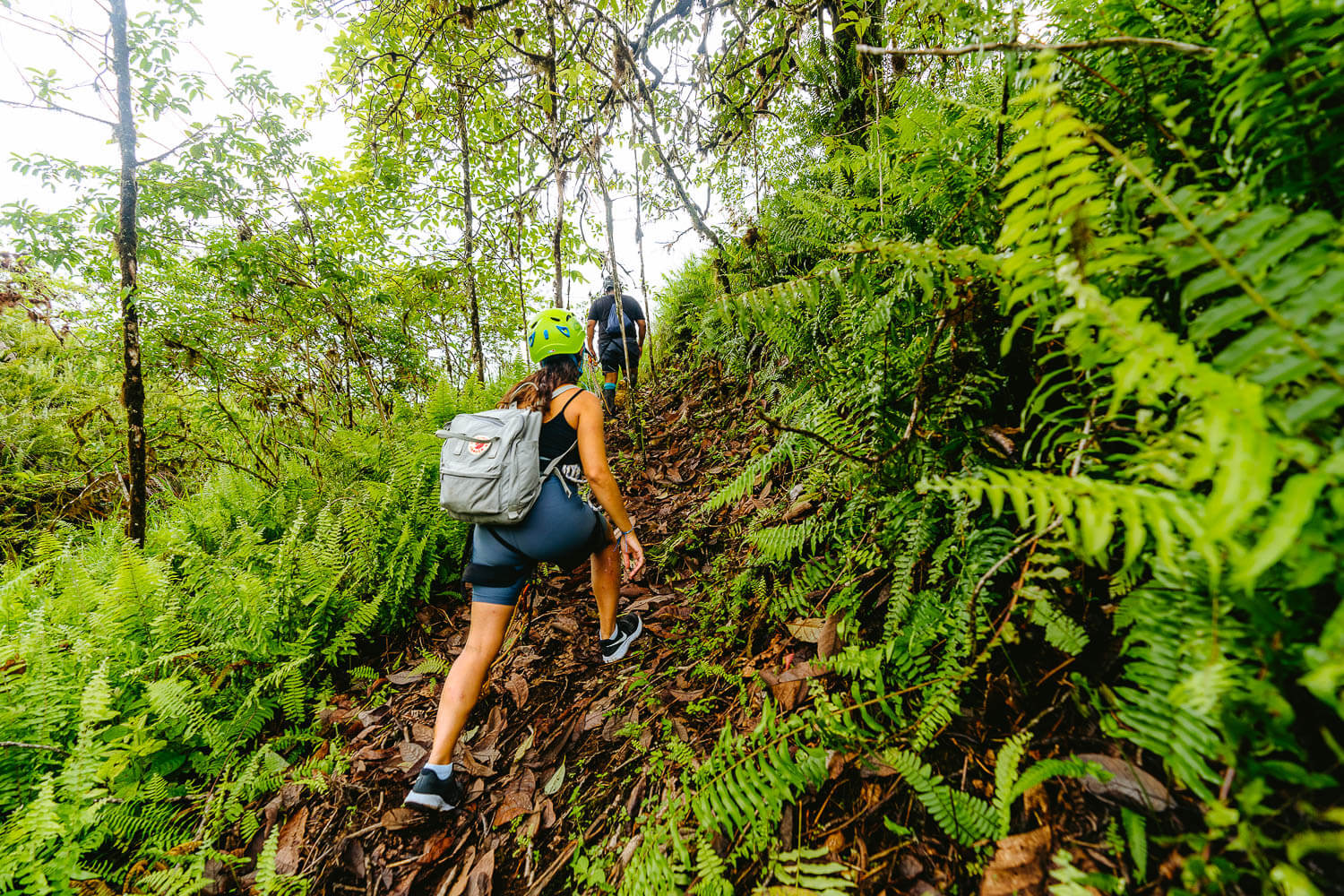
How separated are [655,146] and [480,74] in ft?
9.57

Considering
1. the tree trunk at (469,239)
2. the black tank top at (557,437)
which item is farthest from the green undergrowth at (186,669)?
the tree trunk at (469,239)

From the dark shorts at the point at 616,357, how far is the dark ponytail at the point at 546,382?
3.51m

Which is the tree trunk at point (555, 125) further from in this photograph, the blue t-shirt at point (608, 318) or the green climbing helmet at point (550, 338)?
the green climbing helmet at point (550, 338)

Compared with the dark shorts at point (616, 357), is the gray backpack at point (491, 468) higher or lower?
lower

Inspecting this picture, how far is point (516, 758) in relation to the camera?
262 cm

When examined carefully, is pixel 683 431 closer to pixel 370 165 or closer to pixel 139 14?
pixel 370 165

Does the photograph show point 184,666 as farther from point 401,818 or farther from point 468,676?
point 468,676

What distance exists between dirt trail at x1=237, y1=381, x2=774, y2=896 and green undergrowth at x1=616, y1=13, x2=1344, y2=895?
426 mm

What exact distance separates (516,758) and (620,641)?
83cm

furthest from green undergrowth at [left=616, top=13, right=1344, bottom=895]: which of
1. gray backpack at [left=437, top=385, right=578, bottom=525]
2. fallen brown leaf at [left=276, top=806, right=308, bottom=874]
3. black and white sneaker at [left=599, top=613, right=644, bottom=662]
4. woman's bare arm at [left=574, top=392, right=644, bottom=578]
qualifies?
fallen brown leaf at [left=276, top=806, right=308, bottom=874]

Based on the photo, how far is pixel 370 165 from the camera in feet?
17.7

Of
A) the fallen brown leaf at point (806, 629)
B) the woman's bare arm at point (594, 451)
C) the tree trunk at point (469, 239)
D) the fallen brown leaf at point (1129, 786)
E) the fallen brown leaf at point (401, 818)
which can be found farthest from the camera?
the tree trunk at point (469, 239)

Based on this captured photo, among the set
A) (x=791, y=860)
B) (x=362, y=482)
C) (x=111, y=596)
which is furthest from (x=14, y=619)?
(x=791, y=860)

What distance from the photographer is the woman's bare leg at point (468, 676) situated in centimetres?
248
